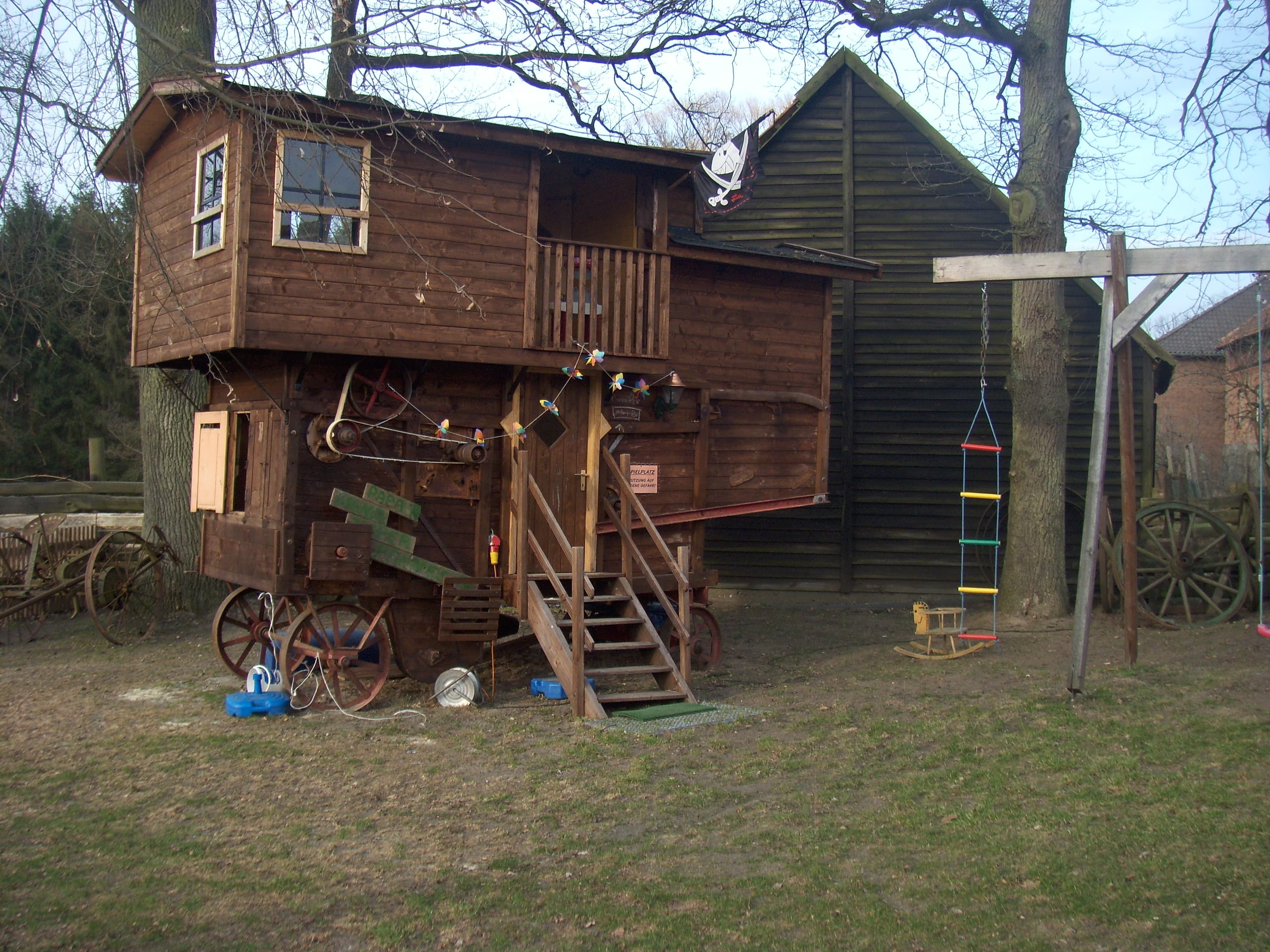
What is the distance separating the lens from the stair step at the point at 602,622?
394 inches

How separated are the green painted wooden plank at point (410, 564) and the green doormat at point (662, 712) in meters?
2.09

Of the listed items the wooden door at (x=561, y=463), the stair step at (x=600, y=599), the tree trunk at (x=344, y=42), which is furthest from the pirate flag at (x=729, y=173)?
the stair step at (x=600, y=599)

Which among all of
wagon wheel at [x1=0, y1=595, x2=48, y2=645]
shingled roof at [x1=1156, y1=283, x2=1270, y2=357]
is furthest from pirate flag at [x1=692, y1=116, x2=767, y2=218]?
shingled roof at [x1=1156, y1=283, x2=1270, y2=357]

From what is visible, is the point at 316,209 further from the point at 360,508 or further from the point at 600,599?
the point at 600,599

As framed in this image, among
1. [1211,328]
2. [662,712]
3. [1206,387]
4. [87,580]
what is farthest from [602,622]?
[1211,328]

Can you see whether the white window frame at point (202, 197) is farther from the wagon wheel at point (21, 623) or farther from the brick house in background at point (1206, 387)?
the brick house in background at point (1206, 387)

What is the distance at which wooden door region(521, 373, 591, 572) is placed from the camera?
1126cm

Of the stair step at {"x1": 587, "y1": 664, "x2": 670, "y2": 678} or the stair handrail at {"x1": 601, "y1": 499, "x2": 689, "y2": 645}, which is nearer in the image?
the stair step at {"x1": 587, "y1": 664, "x2": 670, "y2": 678}

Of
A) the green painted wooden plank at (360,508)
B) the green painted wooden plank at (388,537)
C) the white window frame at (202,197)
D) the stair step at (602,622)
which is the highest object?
the white window frame at (202,197)

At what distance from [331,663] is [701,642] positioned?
165 inches

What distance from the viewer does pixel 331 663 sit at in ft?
32.1

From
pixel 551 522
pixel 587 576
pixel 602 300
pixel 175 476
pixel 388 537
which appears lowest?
pixel 587 576

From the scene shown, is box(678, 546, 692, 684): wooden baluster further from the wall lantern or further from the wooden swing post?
the wooden swing post

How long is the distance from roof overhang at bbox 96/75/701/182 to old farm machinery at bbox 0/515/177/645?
14.4 ft
